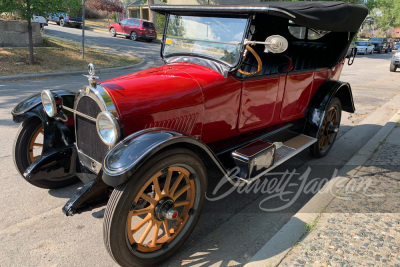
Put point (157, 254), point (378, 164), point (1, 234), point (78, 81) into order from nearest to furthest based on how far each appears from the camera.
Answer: point (157, 254), point (1, 234), point (378, 164), point (78, 81)

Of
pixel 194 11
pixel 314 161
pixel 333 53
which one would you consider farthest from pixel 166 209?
pixel 333 53

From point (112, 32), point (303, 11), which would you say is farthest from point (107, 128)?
point (112, 32)

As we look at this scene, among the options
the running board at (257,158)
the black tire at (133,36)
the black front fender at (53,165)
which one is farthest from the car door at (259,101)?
the black tire at (133,36)

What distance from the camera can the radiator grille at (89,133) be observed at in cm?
253

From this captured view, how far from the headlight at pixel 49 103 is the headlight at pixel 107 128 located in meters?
0.80

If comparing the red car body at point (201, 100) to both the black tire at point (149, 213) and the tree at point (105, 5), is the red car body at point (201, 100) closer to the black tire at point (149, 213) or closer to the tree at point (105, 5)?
the black tire at point (149, 213)

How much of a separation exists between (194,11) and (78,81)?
6.46m

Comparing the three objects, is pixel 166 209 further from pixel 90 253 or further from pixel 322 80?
pixel 322 80

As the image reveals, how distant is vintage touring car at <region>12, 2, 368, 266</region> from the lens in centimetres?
216

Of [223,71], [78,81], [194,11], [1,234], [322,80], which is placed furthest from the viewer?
[78,81]

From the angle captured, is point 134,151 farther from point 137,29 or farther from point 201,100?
point 137,29

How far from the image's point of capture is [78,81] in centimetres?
877

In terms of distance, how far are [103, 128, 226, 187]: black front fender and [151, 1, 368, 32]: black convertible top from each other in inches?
55.5

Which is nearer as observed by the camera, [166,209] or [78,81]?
[166,209]
